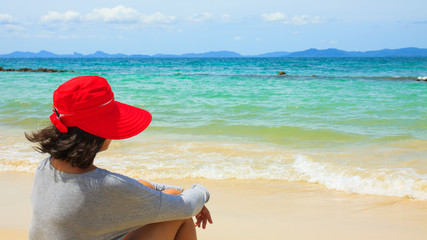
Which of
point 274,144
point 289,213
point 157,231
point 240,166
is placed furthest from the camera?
point 274,144

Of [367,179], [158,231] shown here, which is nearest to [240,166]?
[367,179]

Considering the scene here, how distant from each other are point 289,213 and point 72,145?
107 inches

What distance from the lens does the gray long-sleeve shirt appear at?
1.62m

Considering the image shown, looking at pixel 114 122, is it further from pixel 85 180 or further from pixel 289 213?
pixel 289 213

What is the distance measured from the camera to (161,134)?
25.3 feet

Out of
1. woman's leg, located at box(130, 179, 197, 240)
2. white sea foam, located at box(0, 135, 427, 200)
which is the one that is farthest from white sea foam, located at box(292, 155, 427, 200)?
woman's leg, located at box(130, 179, 197, 240)

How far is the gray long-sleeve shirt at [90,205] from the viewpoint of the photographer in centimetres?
162

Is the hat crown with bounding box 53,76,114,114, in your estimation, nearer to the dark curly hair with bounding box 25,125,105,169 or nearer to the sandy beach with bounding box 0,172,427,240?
the dark curly hair with bounding box 25,125,105,169

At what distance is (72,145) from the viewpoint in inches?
64.0

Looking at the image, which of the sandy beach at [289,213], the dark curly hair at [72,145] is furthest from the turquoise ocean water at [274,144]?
the dark curly hair at [72,145]

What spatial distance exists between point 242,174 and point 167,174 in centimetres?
97

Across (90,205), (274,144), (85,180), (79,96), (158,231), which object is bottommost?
(274,144)

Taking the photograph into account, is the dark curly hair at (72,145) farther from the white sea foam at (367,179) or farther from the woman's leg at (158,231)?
the white sea foam at (367,179)

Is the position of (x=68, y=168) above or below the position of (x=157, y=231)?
above
